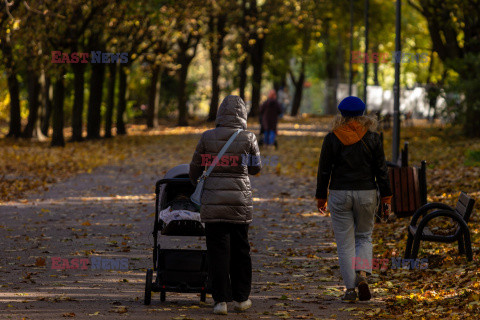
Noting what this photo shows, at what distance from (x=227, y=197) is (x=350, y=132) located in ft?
4.22

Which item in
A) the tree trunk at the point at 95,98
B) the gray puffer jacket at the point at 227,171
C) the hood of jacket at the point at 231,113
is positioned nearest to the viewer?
the gray puffer jacket at the point at 227,171

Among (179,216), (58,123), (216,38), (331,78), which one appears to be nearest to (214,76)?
(216,38)

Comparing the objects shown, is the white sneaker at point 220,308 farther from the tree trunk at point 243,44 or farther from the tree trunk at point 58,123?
the tree trunk at point 243,44

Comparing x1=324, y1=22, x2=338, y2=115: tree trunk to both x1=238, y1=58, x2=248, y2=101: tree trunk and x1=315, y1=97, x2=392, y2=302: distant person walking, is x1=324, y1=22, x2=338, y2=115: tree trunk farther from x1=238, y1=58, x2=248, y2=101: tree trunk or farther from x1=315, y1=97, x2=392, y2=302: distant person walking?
x1=315, y1=97, x2=392, y2=302: distant person walking

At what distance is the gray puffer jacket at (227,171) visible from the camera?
720 cm

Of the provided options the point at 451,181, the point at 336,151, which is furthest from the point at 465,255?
the point at 451,181

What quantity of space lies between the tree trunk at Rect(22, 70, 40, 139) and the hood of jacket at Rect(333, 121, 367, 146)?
1112 inches

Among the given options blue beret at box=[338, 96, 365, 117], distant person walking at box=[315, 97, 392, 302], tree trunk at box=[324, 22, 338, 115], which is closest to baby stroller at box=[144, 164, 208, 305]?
distant person walking at box=[315, 97, 392, 302]

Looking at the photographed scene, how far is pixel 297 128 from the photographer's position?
4628 cm

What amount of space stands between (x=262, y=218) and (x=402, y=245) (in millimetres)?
3698

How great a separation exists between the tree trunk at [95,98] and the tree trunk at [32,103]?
210cm

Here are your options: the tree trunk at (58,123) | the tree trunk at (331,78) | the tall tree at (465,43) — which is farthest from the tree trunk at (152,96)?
the tree trunk at (331,78)

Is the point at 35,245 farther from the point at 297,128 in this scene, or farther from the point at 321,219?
the point at 297,128

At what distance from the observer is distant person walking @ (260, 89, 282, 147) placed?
27078 millimetres
